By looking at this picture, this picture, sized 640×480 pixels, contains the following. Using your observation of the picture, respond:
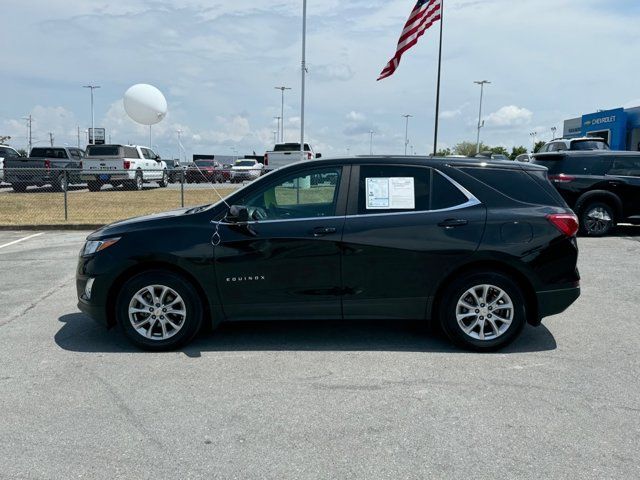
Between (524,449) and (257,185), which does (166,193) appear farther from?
(524,449)

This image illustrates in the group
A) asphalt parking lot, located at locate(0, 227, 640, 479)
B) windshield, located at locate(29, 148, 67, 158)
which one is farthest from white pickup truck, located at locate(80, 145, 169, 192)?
asphalt parking lot, located at locate(0, 227, 640, 479)

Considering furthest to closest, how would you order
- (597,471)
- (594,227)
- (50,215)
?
1. (50,215)
2. (594,227)
3. (597,471)

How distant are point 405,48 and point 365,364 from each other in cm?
1439

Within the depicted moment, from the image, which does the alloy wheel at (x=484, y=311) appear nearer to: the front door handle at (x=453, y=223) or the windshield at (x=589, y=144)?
the front door handle at (x=453, y=223)

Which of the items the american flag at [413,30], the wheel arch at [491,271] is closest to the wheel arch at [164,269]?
the wheel arch at [491,271]

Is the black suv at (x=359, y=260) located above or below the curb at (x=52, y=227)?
above

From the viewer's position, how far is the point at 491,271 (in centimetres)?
484

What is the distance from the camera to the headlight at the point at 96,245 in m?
4.91

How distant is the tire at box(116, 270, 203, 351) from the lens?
4848mm

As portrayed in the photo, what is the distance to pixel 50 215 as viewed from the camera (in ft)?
49.6

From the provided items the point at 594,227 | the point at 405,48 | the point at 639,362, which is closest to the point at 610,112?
the point at 405,48

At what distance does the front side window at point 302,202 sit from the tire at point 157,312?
935 mm

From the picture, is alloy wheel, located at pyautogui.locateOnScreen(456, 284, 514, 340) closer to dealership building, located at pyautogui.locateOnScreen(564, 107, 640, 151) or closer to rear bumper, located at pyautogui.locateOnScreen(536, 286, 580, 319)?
rear bumper, located at pyautogui.locateOnScreen(536, 286, 580, 319)

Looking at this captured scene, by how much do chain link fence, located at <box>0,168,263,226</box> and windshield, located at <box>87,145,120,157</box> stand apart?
4.73 ft
